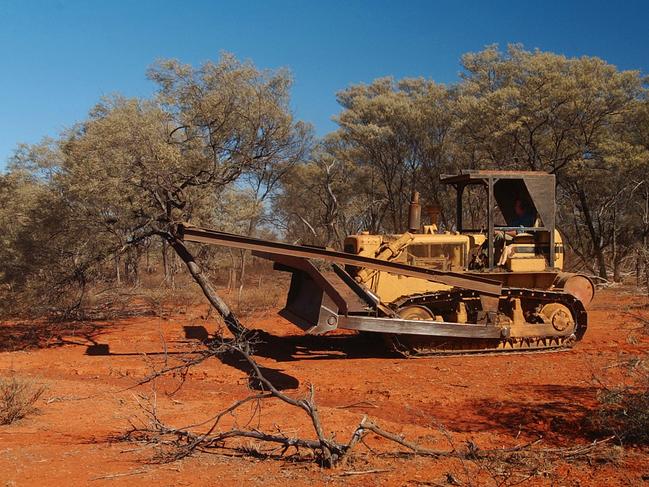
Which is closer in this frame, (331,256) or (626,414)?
(626,414)

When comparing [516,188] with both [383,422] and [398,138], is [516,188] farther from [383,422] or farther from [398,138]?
[398,138]

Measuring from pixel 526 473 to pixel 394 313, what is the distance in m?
5.45

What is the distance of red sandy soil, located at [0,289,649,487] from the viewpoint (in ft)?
16.9

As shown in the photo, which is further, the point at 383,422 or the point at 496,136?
the point at 496,136

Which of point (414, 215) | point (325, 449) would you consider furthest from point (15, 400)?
point (414, 215)

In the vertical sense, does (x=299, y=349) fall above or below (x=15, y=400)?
above

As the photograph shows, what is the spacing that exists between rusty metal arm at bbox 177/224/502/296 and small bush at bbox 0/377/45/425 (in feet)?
9.91

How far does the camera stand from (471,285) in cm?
1012

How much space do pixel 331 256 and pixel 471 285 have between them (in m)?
2.44

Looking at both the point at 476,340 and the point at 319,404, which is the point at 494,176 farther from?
the point at 319,404

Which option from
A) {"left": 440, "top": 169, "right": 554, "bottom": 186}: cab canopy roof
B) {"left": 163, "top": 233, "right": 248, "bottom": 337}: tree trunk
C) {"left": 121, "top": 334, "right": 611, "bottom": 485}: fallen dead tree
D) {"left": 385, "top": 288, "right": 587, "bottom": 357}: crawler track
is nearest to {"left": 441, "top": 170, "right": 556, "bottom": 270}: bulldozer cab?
{"left": 440, "top": 169, "right": 554, "bottom": 186}: cab canopy roof

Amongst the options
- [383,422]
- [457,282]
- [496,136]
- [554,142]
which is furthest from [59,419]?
[554,142]

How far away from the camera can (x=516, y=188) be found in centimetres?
1173

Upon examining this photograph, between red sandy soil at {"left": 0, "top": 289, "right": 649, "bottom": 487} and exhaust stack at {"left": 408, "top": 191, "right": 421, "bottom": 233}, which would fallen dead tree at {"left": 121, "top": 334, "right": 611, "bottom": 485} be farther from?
exhaust stack at {"left": 408, "top": 191, "right": 421, "bottom": 233}
